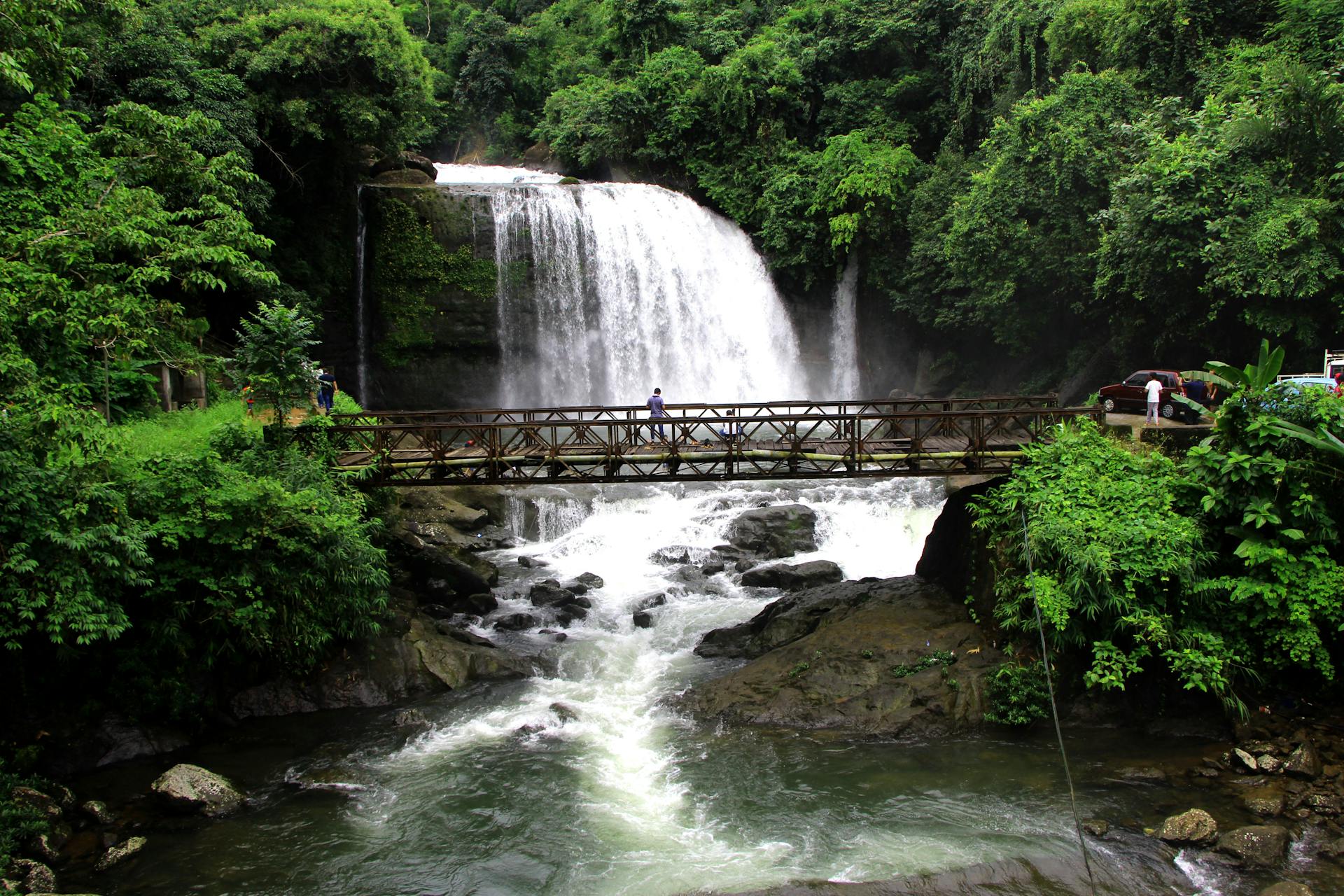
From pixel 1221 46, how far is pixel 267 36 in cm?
2597

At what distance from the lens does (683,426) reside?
15625mm

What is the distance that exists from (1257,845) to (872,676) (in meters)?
5.31

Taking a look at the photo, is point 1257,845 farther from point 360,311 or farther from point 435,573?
point 360,311

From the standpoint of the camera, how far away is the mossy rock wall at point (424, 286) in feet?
95.7

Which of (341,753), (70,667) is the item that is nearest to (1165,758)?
(341,753)

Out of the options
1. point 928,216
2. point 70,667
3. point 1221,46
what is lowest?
point 70,667

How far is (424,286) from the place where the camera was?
96.3ft

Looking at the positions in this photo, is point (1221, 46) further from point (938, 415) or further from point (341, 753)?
point (341, 753)

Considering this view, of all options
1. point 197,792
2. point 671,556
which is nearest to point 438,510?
point 671,556

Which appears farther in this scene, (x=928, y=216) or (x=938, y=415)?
(x=928, y=216)

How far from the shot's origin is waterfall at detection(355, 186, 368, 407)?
2889cm

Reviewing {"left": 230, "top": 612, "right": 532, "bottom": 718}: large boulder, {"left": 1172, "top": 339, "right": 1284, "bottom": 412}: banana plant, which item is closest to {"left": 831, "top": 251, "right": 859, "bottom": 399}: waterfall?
{"left": 1172, "top": 339, "right": 1284, "bottom": 412}: banana plant

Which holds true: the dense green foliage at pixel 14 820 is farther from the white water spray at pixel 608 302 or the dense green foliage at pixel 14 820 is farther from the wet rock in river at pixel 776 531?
the white water spray at pixel 608 302

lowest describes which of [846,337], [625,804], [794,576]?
[625,804]
